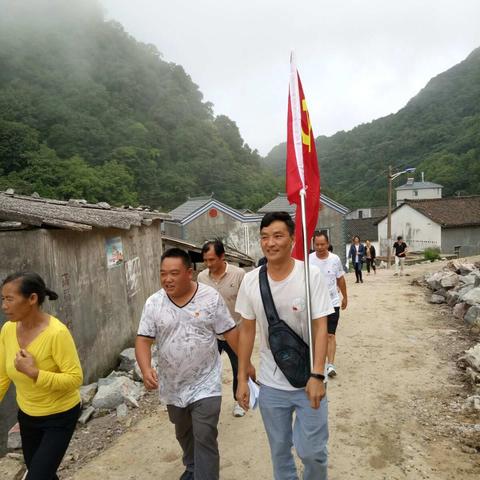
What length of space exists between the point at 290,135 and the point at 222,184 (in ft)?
179

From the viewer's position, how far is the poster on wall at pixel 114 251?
6.96 metres

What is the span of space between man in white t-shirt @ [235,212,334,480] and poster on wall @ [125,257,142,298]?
5416 millimetres

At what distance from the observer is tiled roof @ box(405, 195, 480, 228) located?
118ft

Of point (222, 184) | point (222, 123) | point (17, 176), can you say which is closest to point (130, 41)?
point (222, 123)

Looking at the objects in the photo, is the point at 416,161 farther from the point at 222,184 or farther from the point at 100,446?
the point at 100,446

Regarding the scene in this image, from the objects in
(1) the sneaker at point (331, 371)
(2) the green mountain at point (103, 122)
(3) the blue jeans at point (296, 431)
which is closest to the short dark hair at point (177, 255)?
(3) the blue jeans at point (296, 431)

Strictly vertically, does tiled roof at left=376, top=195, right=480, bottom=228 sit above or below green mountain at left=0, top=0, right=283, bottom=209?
below

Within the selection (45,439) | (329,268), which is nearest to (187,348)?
(45,439)

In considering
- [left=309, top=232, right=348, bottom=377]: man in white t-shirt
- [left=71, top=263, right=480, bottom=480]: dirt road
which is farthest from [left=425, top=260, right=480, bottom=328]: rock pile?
[left=309, top=232, right=348, bottom=377]: man in white t-shirt

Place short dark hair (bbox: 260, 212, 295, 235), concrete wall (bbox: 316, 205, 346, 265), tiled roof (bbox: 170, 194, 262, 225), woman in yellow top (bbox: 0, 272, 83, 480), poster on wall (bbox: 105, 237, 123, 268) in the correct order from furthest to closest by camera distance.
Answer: concrete wall (bbox: 316, 205, 346, 265), tiled roof (bbox: 170, 194, 262, 225), poster on wall (bbox: 105, 237, 123, 268), short dark hair (bbox: 260, 212, 295, 235), woman in yellow top (bbox: 0, 272, 83, 480)

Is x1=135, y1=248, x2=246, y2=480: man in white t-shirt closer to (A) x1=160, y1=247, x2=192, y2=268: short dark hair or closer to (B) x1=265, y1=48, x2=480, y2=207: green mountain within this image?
(A) x1=160, y1=247, x2=192, y2=268: short dark hair

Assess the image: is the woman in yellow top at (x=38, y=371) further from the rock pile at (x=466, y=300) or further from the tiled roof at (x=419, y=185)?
the tiled roof at (x=419, y=185)

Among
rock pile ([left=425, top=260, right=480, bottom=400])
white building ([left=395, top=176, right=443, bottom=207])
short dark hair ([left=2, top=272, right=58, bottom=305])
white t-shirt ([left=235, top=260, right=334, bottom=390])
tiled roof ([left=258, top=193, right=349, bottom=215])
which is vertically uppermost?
white building ([left=395, top=176, right=443, bottom=207])

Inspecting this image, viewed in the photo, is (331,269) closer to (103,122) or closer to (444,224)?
(444,224)
